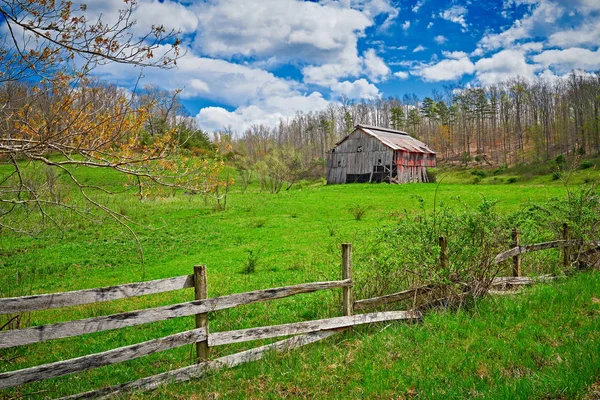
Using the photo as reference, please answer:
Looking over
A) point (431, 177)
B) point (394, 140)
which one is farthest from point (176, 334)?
point (431, 177)

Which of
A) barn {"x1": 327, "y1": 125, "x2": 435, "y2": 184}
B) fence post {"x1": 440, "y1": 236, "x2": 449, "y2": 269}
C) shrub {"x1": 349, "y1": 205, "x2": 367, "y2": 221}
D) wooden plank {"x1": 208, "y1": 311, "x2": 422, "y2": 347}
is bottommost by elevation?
wooden plank {"x1": 208, "y1": 311, "x2": 422, "y2": 347}

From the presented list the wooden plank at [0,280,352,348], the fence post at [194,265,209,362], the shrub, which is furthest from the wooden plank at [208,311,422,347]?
the shrub

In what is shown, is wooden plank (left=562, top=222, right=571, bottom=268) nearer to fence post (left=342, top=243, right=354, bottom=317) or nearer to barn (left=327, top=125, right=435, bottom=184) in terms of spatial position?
fence post (left=342, top=243, right=354, bottom=317)

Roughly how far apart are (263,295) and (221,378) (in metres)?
1.25

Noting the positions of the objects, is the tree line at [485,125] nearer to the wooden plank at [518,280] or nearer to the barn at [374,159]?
the barn at [374,159]

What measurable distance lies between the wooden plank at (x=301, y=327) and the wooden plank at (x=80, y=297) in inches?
36.3

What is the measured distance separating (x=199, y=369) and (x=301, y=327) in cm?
164

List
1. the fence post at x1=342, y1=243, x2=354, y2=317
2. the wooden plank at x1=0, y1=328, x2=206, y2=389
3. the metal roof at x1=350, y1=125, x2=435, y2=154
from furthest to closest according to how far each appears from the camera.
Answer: the metal roof at x1=350, y1=125, x2=435, y2=154 → the fence post at x1=342, y1=243, x2=354, y2=317 → the wooden plank at x1=0, y1=328, x2=206, y2=389

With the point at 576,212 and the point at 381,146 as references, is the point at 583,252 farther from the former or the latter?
the point at 381,146

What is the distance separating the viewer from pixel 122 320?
5219mm

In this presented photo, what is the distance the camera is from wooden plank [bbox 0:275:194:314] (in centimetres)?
468

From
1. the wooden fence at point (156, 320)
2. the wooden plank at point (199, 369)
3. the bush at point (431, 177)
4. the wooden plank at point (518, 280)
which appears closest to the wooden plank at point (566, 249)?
the wooden plank at point (518, 280)

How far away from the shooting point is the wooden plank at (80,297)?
4680 mm

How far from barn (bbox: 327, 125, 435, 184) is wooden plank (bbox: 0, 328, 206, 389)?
47.9 m
